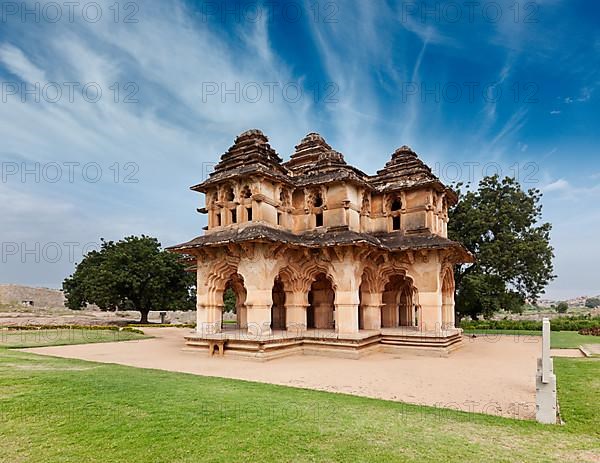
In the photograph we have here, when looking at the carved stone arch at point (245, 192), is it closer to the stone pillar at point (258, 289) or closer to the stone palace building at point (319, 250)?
the stone palace building at point (319, 250)

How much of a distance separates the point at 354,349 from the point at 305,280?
136 inches

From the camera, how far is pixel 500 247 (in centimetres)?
2758

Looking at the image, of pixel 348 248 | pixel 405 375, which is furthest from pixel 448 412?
pixel 348 248

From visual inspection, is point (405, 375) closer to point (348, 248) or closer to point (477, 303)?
point (348, 248)

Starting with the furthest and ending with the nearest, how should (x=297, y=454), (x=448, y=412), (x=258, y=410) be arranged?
(x=448, y=412), (x=258, y=410), (x=297, y=454)

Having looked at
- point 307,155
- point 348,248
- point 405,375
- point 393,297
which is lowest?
point 405,375

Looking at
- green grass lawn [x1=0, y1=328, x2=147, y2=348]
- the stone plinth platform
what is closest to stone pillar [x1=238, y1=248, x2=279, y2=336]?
the stone plinth platform

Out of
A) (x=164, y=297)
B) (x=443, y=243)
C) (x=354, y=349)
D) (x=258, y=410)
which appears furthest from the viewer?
Answer: (x=164, y=297)

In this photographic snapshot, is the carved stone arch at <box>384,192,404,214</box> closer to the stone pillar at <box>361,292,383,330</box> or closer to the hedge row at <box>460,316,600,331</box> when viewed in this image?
the stone pillar at <box>361,292,383,330</box>

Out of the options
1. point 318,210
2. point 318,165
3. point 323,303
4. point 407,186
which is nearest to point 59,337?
point 323,303

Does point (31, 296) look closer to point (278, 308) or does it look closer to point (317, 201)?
point (278, 308)

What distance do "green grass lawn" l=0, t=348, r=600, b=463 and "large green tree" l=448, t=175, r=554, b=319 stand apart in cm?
1924

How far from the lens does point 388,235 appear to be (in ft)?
62.4

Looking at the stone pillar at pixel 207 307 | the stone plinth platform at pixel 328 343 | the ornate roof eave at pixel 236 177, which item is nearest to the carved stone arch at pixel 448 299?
the stone plinth platform at pixel 328 343
